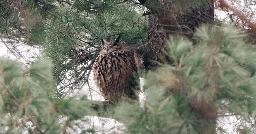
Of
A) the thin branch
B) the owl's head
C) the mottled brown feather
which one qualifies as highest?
the thin branch

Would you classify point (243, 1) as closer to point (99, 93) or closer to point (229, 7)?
point (229, 7)

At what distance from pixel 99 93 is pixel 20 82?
2.01 meters

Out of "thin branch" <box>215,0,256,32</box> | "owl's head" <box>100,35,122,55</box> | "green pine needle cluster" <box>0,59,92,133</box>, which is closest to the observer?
"green pine needle cluster" <box>0,59,92,133</box>

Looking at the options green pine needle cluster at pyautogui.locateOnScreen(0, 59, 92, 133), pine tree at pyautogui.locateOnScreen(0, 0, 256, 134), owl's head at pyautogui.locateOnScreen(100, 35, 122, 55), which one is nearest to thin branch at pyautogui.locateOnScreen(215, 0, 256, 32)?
pine tree at pyautogui.locateOnScreen(0, 0, 256, 134)

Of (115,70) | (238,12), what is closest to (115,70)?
(115,70)

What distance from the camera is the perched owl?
12.9ft

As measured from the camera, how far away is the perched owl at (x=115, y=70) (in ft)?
12.9

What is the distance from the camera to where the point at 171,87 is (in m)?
2.21

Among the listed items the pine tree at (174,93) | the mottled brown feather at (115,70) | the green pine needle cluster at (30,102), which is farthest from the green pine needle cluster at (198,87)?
the mottled brown feather at (115,70)

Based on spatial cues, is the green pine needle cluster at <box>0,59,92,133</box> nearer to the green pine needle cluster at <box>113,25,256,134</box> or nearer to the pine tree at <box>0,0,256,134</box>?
the pine tree at <box>0,0,256,134</box>

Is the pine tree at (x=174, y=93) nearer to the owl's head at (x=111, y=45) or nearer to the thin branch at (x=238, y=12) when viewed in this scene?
the thin branch at (x=238, y=12)

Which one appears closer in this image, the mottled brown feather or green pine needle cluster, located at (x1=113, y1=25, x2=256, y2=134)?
green pine needle cluster, located at (x1=113, y1=25, x2=256, y2=134)

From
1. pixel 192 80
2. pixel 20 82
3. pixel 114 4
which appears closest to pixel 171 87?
pixel 192 80

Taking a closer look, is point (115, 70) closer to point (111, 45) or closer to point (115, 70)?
point (115, 70)
